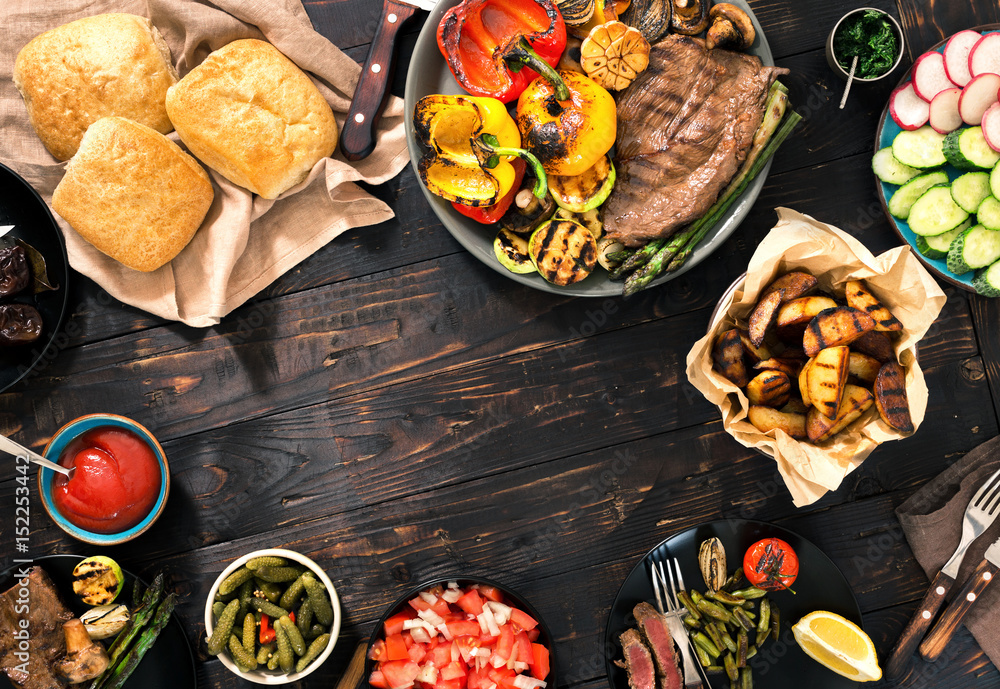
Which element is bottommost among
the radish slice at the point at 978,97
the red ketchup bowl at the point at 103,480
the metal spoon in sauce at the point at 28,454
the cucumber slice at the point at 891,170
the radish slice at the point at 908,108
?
the red ketchup bowl at the point at 103,480

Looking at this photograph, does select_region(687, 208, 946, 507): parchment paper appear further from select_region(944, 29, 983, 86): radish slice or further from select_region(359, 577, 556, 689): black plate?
select_region(359, 577, 556, 689): black plate

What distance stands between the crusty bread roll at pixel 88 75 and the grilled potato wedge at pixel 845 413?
2221 millimetres

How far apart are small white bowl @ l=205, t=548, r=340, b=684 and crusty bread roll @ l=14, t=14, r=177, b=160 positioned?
4.72 feet

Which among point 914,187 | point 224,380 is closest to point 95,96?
point 224,380

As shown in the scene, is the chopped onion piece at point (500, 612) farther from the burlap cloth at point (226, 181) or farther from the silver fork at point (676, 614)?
the burlap cloth at point (226, 181)

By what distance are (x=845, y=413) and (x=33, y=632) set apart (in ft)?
8.32

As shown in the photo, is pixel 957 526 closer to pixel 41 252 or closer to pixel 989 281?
pixel 989 281

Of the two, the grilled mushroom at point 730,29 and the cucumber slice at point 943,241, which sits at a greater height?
the grilled mushroom at point 730,29

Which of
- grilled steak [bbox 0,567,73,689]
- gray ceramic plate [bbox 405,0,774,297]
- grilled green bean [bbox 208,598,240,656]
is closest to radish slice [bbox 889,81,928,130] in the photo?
gray ceramic plate [bbox 405,0,774,297]

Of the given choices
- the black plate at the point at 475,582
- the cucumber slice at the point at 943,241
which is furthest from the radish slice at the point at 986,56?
the black plate at the point at 475,582

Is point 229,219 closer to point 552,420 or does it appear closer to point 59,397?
point 59,397

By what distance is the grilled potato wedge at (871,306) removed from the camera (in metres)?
1.76

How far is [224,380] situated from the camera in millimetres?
2242

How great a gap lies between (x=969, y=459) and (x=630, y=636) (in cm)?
133
